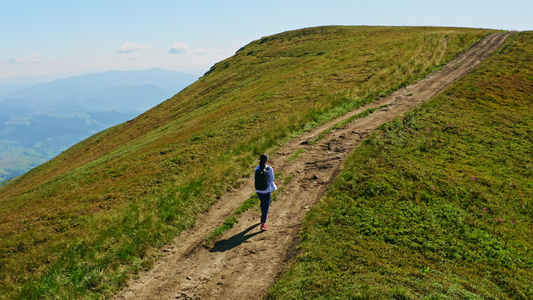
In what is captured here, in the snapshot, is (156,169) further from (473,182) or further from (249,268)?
(473,182)

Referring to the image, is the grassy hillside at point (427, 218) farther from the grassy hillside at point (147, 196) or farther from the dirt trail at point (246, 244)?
the grassy hillside at point (147, 196)

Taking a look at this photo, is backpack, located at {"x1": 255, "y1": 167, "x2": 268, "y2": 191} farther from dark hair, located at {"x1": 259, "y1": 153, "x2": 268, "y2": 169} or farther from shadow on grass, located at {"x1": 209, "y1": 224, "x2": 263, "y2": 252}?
shadow on grass, located at {"x1": 209, "y1": 224, "x2": 263, "y2": 252}

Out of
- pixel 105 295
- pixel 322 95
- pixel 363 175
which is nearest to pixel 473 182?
pixel 363 175

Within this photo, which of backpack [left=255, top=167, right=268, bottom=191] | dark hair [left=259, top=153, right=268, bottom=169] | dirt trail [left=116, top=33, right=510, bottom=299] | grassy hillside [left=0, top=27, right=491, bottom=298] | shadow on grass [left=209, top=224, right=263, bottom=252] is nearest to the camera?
dirt trail [left=116, top=33, right=510, bottom=299]

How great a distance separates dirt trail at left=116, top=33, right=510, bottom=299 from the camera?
10375 mm

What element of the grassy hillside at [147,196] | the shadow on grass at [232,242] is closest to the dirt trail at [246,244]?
the shadow on grass at [232,242]

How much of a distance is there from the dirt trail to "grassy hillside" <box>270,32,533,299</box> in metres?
1.02

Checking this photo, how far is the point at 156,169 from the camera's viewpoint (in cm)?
2434

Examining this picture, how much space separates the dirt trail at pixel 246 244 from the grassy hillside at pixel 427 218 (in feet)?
3.35

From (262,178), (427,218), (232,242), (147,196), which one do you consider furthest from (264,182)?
(147,196)

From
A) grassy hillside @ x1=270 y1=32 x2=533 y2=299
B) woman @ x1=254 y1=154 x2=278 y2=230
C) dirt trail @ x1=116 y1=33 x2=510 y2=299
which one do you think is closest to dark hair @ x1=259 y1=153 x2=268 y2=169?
woman @ x1=254 y1=154 x2=278 y2=230

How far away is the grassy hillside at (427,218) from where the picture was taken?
9.26m

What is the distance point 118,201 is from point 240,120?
51.1ft

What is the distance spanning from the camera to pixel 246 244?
12.4 m
